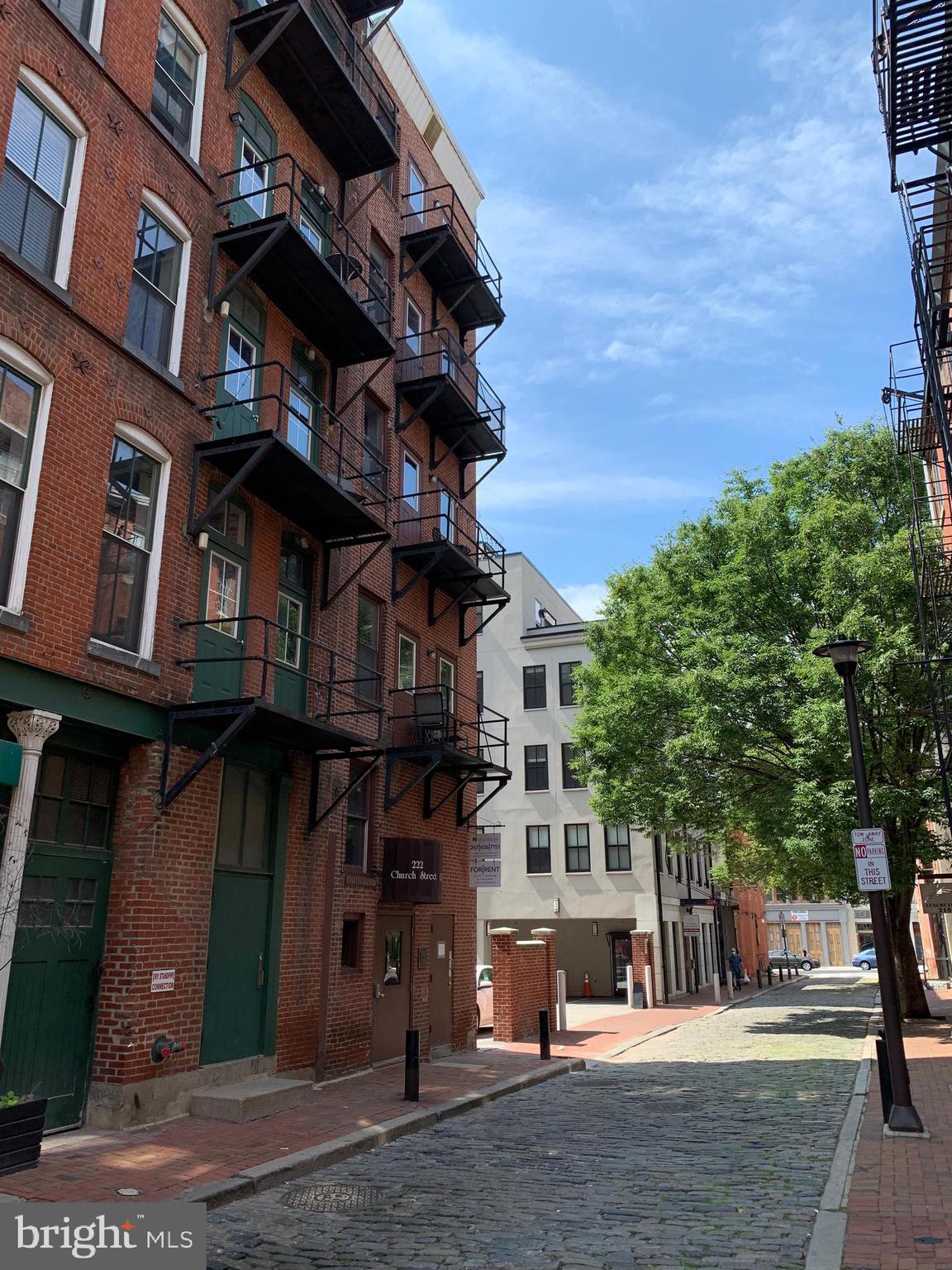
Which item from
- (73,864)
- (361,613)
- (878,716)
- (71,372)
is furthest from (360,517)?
(878,716)

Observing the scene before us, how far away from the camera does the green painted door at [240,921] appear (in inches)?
441

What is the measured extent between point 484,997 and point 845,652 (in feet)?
62.1

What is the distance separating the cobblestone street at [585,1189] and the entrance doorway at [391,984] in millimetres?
2628

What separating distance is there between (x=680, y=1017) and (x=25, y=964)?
21.2m

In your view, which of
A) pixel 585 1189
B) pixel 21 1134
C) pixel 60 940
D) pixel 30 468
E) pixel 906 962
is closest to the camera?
pixel 21 1134

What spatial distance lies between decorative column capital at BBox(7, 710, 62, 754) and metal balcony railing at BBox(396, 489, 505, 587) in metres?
8.63

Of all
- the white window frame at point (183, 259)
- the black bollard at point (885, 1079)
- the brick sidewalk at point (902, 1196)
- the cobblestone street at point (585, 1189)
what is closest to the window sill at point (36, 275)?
the white window frame at point (183, 259)

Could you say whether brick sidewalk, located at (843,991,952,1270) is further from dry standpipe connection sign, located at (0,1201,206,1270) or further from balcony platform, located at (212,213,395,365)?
balcony platform, located at (212,213,395,365)

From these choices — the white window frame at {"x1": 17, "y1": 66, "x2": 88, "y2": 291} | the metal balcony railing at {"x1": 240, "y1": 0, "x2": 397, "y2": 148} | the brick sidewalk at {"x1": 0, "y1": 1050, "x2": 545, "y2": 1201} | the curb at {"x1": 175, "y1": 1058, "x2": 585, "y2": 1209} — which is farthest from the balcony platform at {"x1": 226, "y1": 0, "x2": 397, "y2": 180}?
the curb at {"x1": 175, "y1": 1058, "x2": 585, "y2": 1209}

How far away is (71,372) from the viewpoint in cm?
980

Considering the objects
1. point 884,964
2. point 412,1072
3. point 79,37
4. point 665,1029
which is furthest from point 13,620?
point 665,1029

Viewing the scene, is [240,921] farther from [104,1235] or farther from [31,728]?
[104,1235]

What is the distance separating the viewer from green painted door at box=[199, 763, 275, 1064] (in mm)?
11211

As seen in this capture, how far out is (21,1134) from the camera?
7.17 metres
